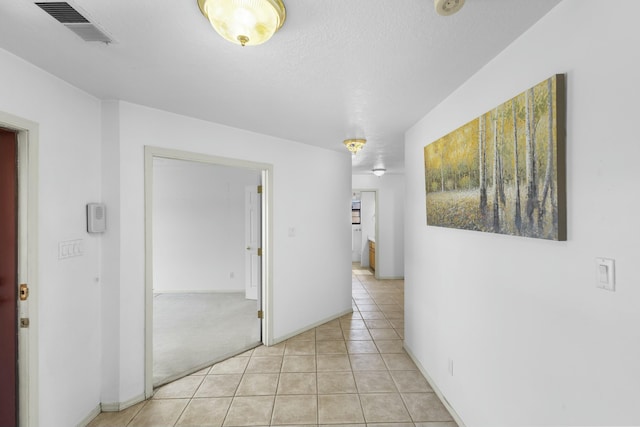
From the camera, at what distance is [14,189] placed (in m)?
1.74

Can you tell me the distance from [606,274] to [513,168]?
62cm

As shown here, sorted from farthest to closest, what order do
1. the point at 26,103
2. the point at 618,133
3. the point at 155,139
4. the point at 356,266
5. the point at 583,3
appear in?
the point at 356,266 < the point at 155,139 < the point at 26,103 < the point at 583,3 < the point at 618,133

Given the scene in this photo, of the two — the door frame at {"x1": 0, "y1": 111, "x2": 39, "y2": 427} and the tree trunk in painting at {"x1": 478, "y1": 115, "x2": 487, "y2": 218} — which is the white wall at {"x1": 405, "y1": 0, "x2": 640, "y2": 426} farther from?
the door frame at {"x1": 0, "y1": 111, "x2": 39, "y2": 427}

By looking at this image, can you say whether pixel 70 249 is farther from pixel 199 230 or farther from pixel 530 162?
pixel 199 230

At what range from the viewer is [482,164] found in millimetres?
1781

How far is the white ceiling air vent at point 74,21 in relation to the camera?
126cm

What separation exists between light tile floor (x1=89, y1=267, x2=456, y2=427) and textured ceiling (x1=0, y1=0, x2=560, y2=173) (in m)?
2.41

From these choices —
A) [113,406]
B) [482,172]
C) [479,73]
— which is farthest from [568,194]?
[113,406]

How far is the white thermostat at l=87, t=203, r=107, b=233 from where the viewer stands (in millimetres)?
2213

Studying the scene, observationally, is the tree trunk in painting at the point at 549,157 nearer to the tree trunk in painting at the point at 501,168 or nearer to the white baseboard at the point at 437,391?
the tree trunk in painting at the point at 501,168

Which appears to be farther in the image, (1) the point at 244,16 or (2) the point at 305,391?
(2) the point at 305,391

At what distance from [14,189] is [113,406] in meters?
1.74

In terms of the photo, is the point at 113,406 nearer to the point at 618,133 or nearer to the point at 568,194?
the point at 568,194

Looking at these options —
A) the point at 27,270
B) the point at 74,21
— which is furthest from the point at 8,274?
the point at 74,21
